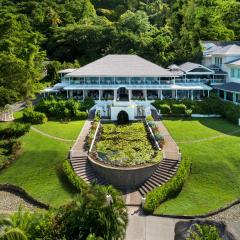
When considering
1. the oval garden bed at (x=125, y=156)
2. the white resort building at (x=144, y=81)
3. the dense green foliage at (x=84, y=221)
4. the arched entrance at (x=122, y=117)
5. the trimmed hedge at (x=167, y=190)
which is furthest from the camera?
the white resort building at (x=144, y=81)

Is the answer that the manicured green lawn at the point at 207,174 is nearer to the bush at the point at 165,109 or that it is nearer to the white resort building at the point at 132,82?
the bush at the point at 165,109

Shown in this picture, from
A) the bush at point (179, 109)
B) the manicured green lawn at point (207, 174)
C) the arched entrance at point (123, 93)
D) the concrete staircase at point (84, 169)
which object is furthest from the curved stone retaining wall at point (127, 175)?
the arched entrance at point (123, 93)

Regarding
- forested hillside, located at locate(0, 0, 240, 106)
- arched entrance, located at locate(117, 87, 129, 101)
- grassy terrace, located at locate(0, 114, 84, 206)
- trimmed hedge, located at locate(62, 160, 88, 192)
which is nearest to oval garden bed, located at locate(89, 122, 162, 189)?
trimmed hedge, located at locate(62, 160, 88, 192)

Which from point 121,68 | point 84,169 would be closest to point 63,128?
point 84,169

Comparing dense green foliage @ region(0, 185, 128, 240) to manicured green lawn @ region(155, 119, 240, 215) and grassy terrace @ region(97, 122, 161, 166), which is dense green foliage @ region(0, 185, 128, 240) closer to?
manicured green lawn @ region(155, 119, 240, 215)

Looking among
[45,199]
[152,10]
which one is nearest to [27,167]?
[45,199]
